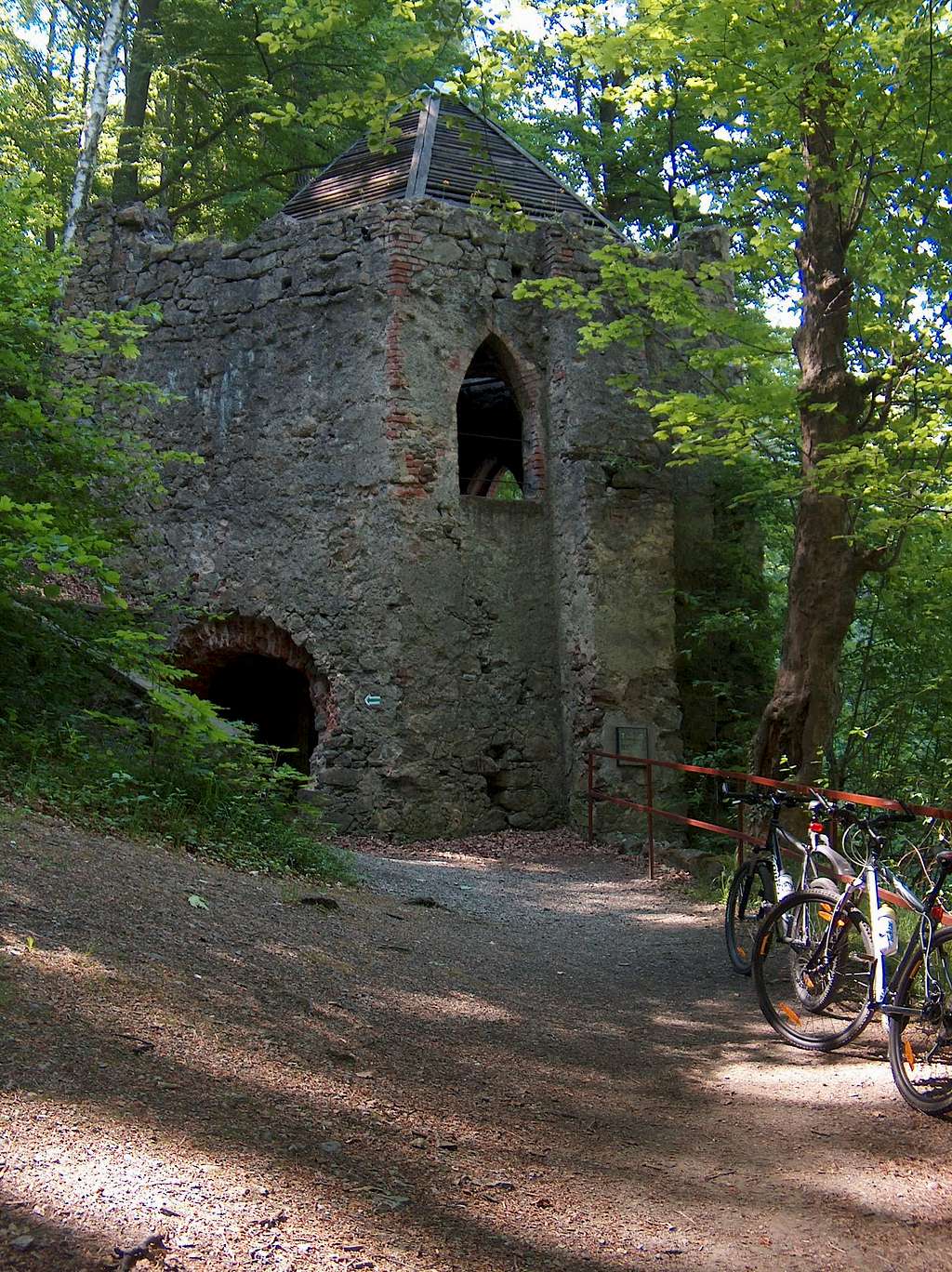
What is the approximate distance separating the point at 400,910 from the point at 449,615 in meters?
5.06

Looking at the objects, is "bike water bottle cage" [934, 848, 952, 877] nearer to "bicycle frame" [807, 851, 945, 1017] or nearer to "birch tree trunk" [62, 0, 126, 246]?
"bicycle frame" [807, 851, 945, 1017]

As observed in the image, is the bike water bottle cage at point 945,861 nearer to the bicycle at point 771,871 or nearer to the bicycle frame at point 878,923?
the bicycle frame at point 878,923

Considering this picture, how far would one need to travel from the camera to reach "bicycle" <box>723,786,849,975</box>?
5180 millimetres

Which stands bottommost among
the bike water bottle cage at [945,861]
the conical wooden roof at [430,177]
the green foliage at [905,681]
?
the bike water bottle cage at [945,861]

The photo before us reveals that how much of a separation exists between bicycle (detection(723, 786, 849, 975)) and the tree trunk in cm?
1701

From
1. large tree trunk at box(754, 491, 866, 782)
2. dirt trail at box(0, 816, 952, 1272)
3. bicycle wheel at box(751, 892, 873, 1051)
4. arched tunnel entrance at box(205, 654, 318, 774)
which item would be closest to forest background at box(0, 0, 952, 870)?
large tree trunk at box(754, 491, 866, 782)

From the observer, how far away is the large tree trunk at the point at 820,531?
327 inches

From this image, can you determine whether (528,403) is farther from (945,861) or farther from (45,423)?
(945,861)

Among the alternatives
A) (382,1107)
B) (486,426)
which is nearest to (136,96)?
(486,426)

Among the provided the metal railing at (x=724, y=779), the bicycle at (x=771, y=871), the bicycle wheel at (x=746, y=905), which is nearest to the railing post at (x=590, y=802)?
the metal railing at (x=724, y=779)

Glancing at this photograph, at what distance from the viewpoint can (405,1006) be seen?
15.4ft

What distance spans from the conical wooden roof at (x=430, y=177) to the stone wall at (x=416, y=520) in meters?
0.95

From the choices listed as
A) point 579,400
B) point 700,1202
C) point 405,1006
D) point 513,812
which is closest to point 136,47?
point 579,400

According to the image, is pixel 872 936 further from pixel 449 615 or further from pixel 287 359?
pixel 287 359
